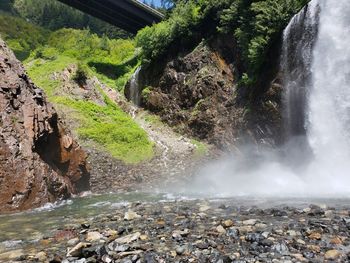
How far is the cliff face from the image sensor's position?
22.8 metres

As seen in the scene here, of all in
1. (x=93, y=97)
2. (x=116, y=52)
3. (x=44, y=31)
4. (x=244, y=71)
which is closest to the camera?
(x=244, y=71)

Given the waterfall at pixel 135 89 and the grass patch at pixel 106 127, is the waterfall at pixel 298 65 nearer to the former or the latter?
the grass patch at pixel 106 127

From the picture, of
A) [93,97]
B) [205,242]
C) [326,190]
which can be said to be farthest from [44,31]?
[205,242]

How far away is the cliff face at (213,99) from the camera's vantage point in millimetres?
22812

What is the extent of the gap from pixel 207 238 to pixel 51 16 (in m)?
96.0

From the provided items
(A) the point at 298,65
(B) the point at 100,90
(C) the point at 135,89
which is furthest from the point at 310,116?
(C) the point at 135,89

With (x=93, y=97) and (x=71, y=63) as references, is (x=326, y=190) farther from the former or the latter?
(x=71, y=63)

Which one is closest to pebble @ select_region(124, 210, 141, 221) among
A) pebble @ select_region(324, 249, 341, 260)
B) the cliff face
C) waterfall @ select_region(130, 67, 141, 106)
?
pebble @ select_region(324, 249, 341, 260)

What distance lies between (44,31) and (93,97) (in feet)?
151

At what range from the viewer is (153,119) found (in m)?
30.7

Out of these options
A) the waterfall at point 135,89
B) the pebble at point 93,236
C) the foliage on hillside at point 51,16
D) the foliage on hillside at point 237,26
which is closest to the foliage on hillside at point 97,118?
the waterfall at point 135,89

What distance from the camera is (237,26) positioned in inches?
1055

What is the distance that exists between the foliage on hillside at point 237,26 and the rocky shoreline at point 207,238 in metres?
15.5

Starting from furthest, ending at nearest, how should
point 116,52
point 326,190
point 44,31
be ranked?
1. point 44,31
2. point 116,52
3. point 326,190
